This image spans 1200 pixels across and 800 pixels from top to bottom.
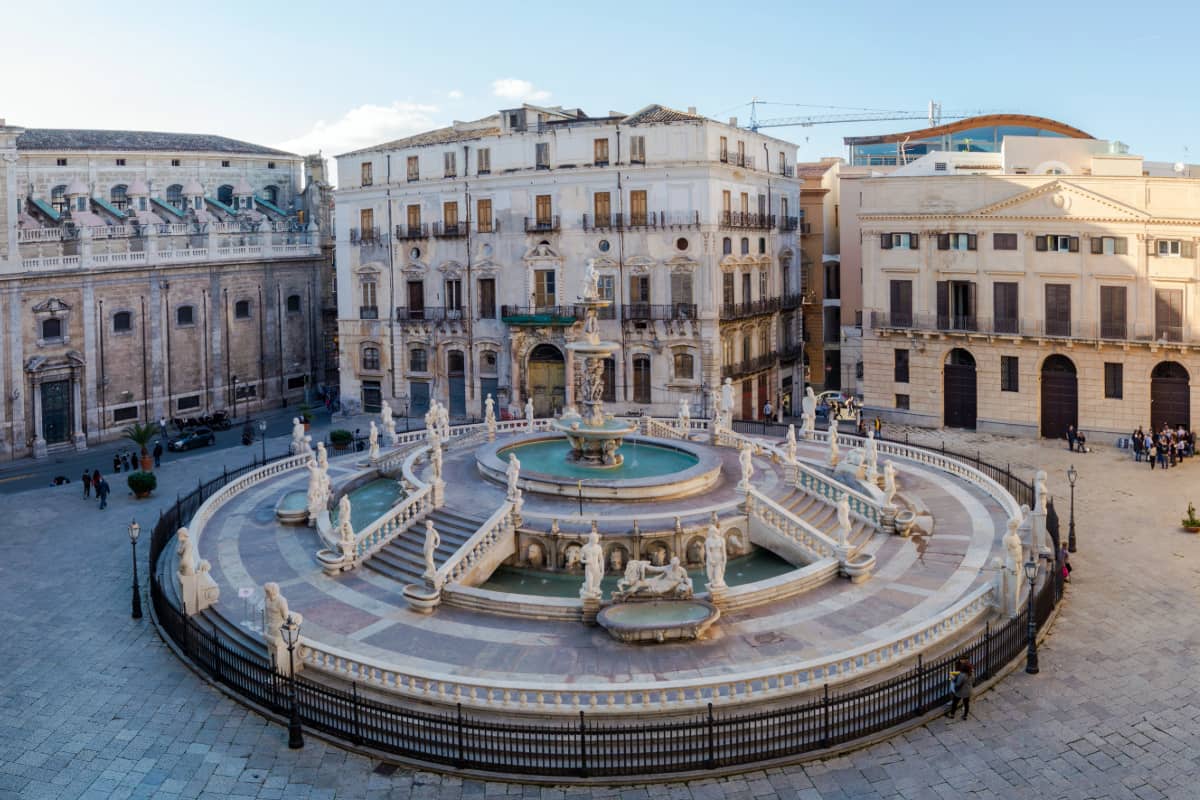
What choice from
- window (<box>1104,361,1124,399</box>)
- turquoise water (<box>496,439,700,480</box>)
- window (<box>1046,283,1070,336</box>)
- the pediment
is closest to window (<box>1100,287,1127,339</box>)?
window (<box>1104,361,1124,399</box>)

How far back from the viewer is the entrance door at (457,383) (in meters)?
54.6

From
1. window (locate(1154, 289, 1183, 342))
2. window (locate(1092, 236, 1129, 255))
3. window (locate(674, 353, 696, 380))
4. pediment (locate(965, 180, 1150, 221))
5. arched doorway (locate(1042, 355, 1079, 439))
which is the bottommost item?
arched doorway (locate(1042, 355, 1079, 439))

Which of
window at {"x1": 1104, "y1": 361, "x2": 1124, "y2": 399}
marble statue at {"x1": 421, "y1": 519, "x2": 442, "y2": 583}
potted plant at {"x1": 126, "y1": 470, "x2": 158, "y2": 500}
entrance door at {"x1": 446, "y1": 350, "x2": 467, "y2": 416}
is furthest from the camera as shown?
entrance door at {"x1": 446, "y1": 350, "x2": 467, "y2": 416}

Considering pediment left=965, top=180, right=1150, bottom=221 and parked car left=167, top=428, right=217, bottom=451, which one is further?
parked car left=167, top=428, right=217, bottom=451

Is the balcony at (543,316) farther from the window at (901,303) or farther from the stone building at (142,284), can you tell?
the stone building at (142,284)

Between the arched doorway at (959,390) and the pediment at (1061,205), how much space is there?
622 cm

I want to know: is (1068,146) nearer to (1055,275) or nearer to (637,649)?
(1055,275)

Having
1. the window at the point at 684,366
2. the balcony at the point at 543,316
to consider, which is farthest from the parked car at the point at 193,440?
the window at the point at 684,366

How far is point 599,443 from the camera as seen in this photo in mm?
34406

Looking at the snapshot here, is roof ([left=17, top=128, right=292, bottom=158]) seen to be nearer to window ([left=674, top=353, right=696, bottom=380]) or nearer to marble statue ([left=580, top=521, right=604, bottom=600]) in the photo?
window ([left=674, top=353, right=696, bottom=380])

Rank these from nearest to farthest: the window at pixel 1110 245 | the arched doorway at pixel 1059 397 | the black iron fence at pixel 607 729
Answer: the black iron fence at pixel 607 729, the window at pixel 1110 245, the arched doorway at pixel 1059 397

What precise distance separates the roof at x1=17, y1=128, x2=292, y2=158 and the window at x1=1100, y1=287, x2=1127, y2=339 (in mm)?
49463

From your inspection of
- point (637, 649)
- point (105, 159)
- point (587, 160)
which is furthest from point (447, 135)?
point (637, 649)

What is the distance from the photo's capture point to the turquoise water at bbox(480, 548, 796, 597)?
27109 mm
